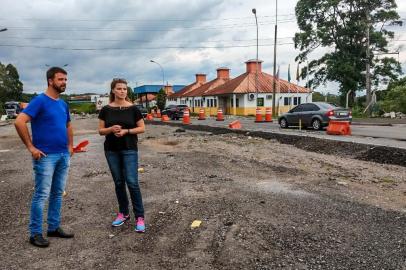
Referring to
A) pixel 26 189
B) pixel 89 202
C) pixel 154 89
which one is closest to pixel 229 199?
pixel 89 202

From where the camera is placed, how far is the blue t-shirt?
463cm

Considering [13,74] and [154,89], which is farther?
[13,74]

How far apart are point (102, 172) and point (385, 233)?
20.8 ft

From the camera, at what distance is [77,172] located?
31.6 ft

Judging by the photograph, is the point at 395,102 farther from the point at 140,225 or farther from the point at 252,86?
the point at 140,225

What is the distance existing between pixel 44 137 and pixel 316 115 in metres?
18.2

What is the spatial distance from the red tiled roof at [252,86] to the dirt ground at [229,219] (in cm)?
4183

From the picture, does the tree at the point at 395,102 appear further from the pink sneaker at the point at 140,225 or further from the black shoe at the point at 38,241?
the black shoe at the point at 38,241

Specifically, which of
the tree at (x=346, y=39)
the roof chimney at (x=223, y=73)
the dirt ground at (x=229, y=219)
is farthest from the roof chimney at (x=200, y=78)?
the dirt ground at (x=229, y=219)

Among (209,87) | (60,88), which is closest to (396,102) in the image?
(209,87)

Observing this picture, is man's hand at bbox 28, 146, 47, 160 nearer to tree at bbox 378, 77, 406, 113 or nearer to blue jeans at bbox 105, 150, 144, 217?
blue jeans at bbox 105, 150, 144, 217

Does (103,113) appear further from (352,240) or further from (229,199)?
(352,240)

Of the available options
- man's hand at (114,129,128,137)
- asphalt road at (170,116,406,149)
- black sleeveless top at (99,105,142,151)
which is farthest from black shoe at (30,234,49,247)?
asphalt road at (170,116,406,149)

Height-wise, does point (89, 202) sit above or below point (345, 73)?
below
